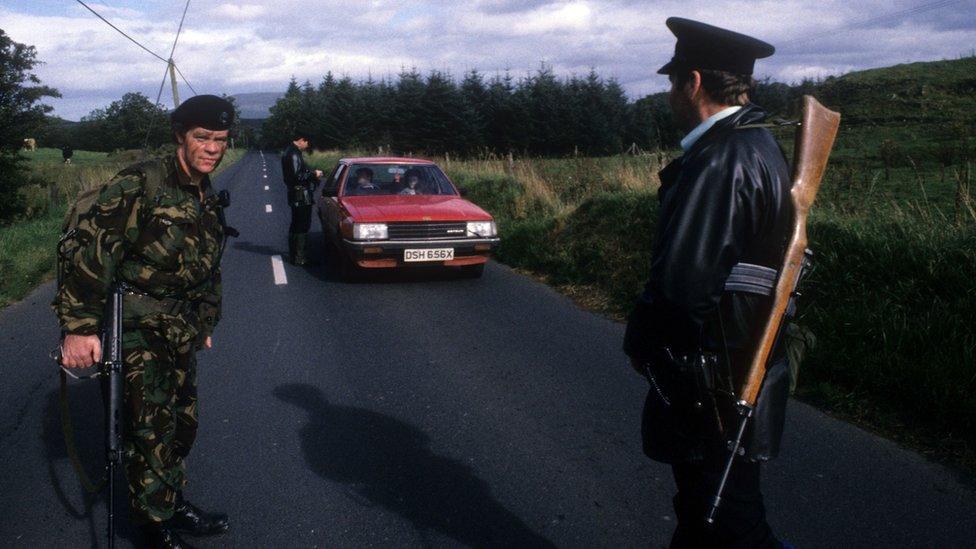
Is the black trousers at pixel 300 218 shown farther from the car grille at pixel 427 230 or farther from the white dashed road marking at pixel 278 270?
the car grille at pixel 427 230

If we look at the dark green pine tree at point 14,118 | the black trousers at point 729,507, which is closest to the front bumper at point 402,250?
the black trousers at point 729,507

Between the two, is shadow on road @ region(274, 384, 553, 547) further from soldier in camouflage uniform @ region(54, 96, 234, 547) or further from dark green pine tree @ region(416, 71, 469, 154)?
dark green pine tree @ region(416, 71, 469, 154)

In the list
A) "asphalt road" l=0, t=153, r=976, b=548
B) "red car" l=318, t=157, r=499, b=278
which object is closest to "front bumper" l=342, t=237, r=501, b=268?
"red car" l=318, t=157, r=499, b=278

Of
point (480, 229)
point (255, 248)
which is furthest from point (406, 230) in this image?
point (255, 248)

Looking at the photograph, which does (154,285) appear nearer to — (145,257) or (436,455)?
(145,257)

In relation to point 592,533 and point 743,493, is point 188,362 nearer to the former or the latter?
point 592,533

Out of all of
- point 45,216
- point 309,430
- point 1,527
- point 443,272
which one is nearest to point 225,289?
point 443,272

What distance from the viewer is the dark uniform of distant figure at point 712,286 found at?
6.19ft

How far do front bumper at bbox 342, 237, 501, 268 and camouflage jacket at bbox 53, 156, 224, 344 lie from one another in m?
5.57

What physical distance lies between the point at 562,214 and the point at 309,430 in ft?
24.1

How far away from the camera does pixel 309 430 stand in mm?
4438

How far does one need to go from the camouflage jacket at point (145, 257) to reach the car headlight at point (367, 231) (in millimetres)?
5556

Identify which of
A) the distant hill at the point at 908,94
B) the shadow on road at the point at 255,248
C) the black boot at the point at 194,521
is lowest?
the black boot at the point at 194,521

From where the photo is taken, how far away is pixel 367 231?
344 inches
